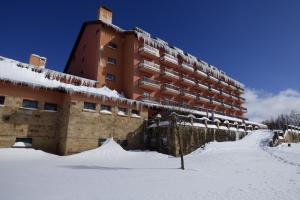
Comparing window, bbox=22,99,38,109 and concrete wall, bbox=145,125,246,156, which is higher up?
window, bbox=22,99,38,109

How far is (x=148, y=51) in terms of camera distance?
35.0 meters

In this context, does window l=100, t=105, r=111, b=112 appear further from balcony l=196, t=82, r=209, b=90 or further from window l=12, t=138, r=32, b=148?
balcony l=196, t=82, r=209, b=90

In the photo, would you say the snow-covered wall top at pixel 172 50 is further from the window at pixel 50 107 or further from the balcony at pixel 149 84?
the window at pixel 50 107

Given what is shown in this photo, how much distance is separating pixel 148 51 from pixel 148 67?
2.56 m

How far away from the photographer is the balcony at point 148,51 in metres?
34.5

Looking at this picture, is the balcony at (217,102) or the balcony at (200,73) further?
the balcony at (217,102)

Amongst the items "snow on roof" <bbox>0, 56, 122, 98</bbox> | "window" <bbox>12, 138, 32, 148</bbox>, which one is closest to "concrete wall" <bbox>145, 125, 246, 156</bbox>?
"snow on roof" <bbox>0, 56, 122, 98</bbox>

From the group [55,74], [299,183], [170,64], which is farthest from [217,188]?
[170,64]

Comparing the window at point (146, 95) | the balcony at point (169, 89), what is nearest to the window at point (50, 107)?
the window at point (146, 95)

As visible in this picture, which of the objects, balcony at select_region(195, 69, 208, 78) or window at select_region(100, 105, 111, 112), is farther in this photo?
balcony at select_region(195, 69, 208, 78)

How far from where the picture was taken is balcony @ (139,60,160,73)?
33975mm

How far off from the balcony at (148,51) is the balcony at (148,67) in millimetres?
1399

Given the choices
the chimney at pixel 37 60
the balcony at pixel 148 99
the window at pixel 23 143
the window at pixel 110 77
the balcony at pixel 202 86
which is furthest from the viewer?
the balcony at pixel 202 86

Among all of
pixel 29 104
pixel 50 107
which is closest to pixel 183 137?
pixel 50 107
